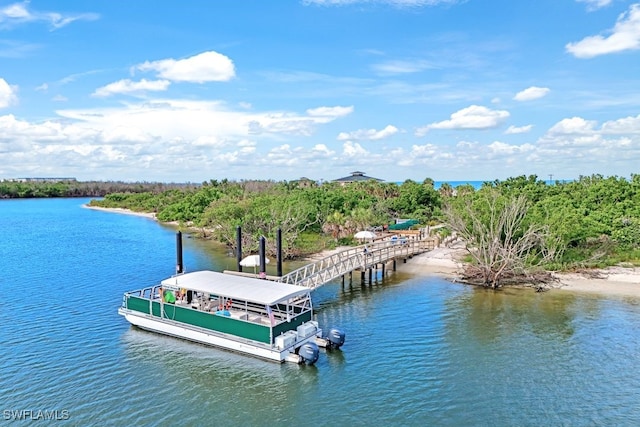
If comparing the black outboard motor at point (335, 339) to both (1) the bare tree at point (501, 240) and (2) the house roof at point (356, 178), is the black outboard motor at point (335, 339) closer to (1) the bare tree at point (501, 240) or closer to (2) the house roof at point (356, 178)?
(1) the bare tree at point (501, 240)

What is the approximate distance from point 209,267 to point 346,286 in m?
12.7

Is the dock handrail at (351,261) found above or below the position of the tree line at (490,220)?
below

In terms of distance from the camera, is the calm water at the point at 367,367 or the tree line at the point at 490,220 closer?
the calm water at the point at 367,367

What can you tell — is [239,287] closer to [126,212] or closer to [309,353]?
[309,353]

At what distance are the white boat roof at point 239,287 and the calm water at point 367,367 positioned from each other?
8.45ft

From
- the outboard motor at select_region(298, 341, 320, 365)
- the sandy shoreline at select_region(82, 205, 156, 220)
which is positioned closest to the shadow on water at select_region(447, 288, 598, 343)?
the outboard motor at select_region(298, 341, 320, 365)

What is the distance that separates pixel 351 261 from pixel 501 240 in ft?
36.4

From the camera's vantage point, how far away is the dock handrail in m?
27.6

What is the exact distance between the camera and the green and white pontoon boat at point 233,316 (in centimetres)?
1953

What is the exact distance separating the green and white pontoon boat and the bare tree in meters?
15.3

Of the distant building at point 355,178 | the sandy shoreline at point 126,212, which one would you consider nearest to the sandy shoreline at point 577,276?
the distant building at point 355,178

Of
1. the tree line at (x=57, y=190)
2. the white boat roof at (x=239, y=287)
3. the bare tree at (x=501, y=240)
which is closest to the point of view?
the white boat roof at (x=239, y=287)

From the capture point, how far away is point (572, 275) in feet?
114

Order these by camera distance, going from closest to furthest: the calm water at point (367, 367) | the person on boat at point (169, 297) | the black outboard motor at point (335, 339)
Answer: the calm water at point (367, 367), the black outboard motor at point (335, 339), the person on boat at point (169, 297)
